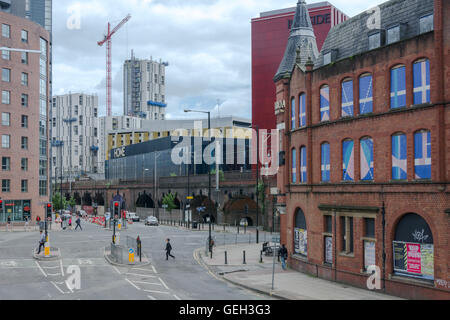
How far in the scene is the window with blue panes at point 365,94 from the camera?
25797mm

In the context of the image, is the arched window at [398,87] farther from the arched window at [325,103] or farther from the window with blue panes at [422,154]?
the arched window at [325,103]

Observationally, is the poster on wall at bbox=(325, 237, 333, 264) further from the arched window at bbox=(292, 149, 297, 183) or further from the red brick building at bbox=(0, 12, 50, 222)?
the red brick building at bbox=(0, 12, 50, 222)

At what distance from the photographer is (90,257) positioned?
121 ft

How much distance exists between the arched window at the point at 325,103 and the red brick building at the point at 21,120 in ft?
165

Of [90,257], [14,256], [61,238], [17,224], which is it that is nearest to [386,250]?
[90,257]

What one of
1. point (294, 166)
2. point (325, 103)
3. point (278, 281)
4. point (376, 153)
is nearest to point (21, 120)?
point (294, 166)

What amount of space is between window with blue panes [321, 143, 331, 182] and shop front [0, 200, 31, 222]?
170 feet

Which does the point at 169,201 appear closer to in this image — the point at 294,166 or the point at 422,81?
the point at 294,166

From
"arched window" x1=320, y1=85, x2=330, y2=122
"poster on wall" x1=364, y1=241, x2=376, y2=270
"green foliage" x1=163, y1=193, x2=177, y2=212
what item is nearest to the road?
"poster on wall" x1=364, y1=241, x2=376, y2=270

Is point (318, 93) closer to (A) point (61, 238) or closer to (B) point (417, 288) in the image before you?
(B) point (417, 288)

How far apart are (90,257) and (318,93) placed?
1962 centimetres

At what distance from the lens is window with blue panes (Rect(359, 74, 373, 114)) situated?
84.6 feet

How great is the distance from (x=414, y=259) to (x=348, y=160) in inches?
245

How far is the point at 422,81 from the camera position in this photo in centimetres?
2297
